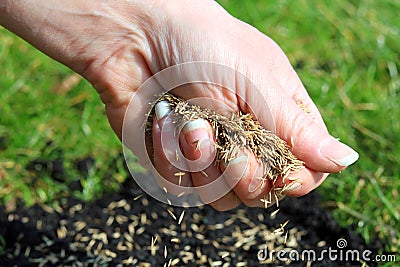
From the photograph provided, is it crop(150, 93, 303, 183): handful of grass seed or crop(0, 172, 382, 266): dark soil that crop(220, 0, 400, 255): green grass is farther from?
crop(150, 93, 303, 183): handful of grass seed

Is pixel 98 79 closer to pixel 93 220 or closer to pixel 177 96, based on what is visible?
pixel 177 96

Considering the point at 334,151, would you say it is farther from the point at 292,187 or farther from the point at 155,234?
the point at 155,234

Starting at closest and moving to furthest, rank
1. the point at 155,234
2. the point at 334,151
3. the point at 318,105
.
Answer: the point at 334,151 → the point at 155,234 → the point at 318,105

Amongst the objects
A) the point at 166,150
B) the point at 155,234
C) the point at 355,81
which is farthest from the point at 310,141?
the point at 355,81

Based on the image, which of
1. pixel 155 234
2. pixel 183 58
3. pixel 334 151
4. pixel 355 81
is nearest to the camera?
pixel 334 151

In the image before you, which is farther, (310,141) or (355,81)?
(355,81)

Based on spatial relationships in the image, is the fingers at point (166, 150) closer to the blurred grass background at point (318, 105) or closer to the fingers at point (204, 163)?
the fingers at point (204, 163)
